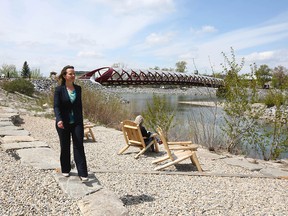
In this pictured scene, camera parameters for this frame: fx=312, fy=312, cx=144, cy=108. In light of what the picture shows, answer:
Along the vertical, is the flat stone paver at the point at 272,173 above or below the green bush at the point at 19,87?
below

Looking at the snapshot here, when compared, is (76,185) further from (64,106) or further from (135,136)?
(135,136)

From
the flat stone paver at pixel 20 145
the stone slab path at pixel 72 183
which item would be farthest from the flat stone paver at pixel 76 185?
the flat stone paver at pixel 20 145

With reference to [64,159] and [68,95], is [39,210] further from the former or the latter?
[68,95]

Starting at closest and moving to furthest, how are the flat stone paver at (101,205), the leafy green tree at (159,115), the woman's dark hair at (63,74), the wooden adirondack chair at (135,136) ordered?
1. the flat stone paver at (101,205)
2. the woman's dark hair at (63,74)
3. the wooden adirondack chair at (135,136)
4. the leafy green tree at (159,115)

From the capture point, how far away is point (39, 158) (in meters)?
5.20

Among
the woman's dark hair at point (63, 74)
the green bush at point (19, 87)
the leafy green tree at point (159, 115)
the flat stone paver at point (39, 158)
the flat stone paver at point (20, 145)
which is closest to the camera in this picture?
the woman's dark hair at point (63, 74)

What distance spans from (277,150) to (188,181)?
4.71 metres

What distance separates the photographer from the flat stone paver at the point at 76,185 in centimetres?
370

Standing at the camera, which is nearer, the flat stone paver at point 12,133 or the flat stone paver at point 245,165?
the flat stone paver at point 245,165

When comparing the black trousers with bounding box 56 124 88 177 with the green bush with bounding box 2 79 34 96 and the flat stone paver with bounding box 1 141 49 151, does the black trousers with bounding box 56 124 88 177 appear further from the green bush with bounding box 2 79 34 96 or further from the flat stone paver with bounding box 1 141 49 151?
the green bush with bounding box 2 79 34 96

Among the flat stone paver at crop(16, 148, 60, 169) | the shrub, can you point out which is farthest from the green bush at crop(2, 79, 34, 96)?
the flat stone paver at crop(16, 148, 60, 169)

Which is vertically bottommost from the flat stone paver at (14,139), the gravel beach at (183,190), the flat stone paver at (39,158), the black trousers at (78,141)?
the gravel beach at (183,190)

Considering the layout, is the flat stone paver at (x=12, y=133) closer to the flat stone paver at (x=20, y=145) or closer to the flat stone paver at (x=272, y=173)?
the flat stone paver at (x=20, y=145)

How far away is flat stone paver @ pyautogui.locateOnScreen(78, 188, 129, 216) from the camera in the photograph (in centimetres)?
325
